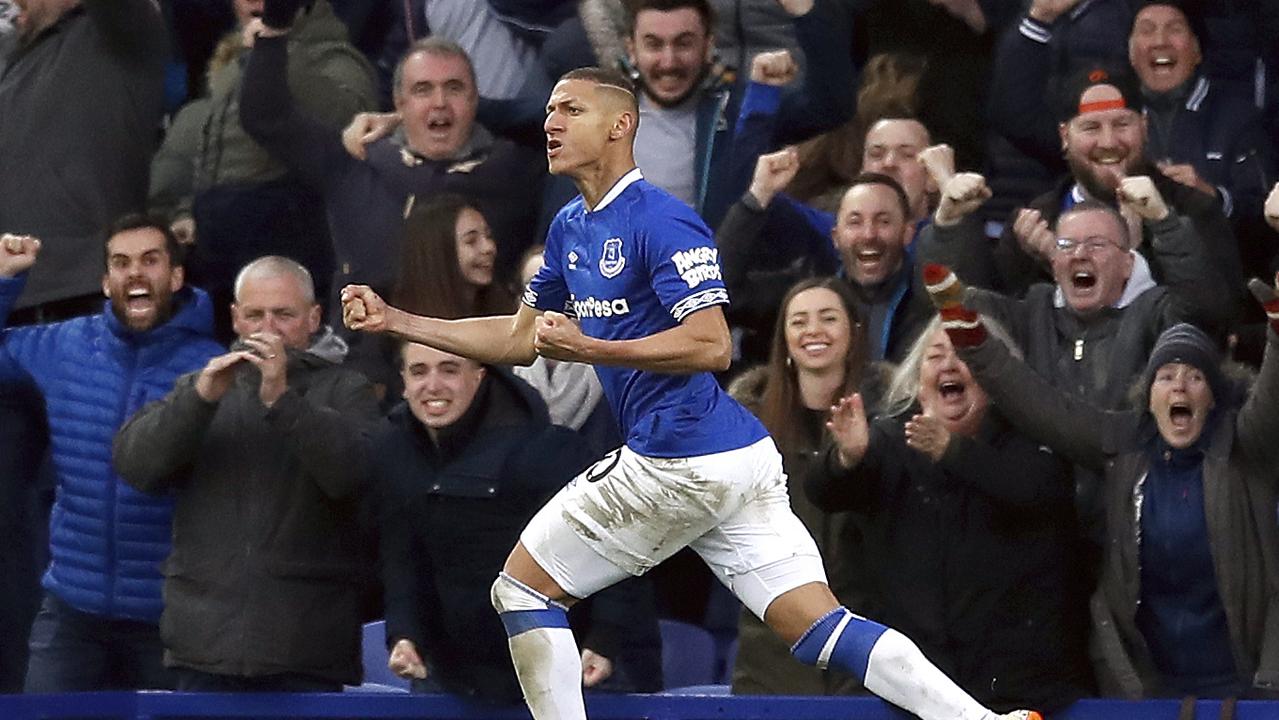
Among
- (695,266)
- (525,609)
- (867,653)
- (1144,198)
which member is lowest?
(867,653)

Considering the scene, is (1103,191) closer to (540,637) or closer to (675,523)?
(675,523)

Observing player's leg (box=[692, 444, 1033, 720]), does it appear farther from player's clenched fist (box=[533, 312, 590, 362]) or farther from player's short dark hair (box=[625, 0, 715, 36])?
player's short dark hair (box=[625, 0, 715, 36])

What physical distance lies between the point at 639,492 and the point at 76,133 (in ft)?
13.1

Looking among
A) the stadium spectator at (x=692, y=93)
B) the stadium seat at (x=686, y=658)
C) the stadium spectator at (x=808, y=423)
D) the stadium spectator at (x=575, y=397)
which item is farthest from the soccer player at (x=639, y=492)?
the stadium spectator at (x=692, y=93)

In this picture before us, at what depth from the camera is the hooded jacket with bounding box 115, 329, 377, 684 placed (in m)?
8.34

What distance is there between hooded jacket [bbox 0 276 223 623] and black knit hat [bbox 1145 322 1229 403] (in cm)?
323

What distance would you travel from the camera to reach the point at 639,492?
7.13 meters

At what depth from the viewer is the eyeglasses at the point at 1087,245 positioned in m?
8.60

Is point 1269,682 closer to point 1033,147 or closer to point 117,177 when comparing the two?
point 1033,147

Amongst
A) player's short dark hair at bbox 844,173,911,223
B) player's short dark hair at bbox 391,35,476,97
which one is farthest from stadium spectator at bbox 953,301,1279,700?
player's short dark hair at bbox 391,35,476,97

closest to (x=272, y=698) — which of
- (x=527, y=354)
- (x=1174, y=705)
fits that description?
(x=527, y=354)

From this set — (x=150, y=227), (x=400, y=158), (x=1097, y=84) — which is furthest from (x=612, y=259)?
(x=400, y=158)

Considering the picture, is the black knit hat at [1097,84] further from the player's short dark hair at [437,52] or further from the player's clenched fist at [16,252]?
the player's clenched fist at [16,252]

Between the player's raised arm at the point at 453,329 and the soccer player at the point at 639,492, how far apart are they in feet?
0.04
